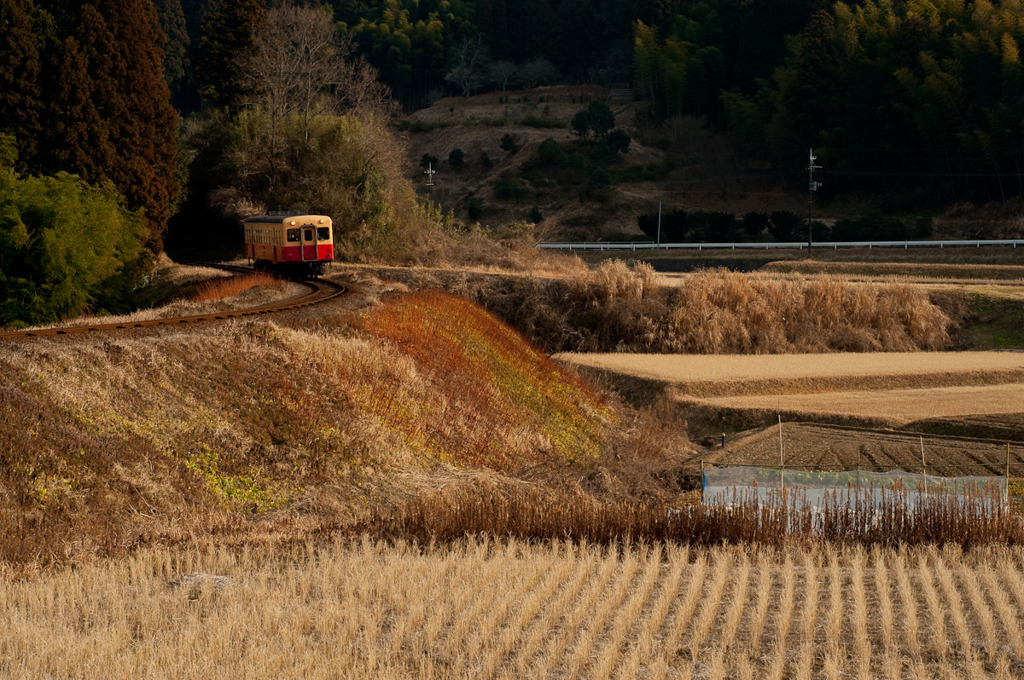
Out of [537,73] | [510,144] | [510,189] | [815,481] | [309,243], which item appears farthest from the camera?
[537,73]

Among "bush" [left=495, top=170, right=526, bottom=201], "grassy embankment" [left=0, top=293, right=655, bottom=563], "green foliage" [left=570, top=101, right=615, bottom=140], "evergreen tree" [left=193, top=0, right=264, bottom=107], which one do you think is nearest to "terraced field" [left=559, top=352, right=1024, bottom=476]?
"grassy embankment" [left=0, top=293, right=655, bottom=563]

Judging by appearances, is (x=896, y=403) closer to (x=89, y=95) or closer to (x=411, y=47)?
(x=89, y=95)

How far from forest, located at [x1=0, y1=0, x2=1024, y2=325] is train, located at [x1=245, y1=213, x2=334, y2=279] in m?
4.90

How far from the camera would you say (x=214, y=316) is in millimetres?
22047

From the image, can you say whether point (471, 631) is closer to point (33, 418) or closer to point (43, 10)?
point (33, 418)

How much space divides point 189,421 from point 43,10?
2754 cm

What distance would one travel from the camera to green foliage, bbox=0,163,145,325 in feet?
105

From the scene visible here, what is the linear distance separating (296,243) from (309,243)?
471mm

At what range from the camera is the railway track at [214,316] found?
18203mm

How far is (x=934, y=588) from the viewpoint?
11.2 m

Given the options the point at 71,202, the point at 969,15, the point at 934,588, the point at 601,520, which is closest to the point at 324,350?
the point at 601,520

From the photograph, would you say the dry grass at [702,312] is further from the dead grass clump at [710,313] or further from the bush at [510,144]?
the bush at [510,144]

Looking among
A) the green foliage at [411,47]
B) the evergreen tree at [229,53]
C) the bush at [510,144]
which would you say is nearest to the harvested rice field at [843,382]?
the evergreen tree at [229,53]

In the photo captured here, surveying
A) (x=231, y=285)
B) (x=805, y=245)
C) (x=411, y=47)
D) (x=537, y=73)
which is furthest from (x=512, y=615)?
(x=411, y=47)
